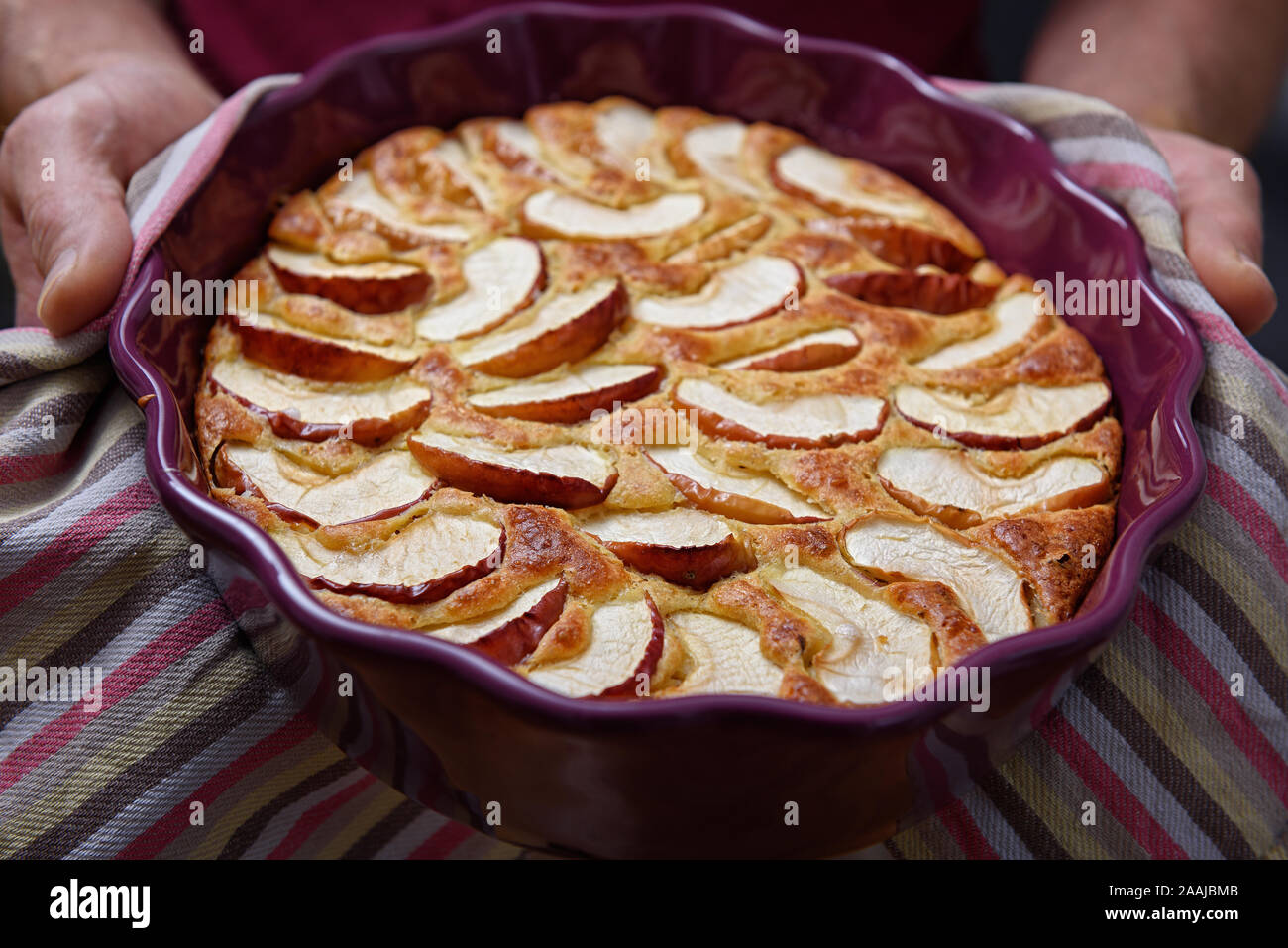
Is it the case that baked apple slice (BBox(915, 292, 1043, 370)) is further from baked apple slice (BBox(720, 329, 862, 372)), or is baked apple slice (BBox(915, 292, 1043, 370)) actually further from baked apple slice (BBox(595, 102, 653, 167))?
baked apple slice (BBox(595, 102, 653, 167))

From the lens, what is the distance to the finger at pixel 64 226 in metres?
1.81

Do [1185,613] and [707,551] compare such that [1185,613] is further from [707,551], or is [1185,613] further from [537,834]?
[537,834]

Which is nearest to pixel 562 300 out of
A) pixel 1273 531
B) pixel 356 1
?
pixel 1273 531

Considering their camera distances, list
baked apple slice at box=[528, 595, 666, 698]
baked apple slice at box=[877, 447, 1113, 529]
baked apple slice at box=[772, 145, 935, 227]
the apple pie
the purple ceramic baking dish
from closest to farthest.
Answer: the purple ceramic baking dish
baked apple slice at box=[528, 595, 666, 698]
the apple pie
baked apple slice at box=[877, 447, 1113, 529]
baked apple slice at box=[772, 145, 935, 227]

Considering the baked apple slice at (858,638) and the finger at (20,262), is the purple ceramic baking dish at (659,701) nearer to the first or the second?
the baked apple slice at (858,638)

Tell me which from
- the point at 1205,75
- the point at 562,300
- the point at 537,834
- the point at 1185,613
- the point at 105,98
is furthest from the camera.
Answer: the point at 1205,75

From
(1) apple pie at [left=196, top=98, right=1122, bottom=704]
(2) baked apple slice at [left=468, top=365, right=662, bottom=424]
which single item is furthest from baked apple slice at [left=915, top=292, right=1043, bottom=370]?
(2) baked apple slice at [left=468, top=365, right=662, bottom=424]

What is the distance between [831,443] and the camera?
183 centimetres

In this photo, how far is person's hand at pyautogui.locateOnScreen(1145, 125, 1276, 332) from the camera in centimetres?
204

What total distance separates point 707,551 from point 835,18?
6.57 feet

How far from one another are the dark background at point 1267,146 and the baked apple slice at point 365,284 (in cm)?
294

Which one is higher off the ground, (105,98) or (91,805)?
(105,98)

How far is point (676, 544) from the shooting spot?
164 cm
